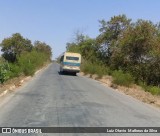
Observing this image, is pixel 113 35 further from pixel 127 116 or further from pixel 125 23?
pixel 127 116

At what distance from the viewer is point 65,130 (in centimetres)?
961

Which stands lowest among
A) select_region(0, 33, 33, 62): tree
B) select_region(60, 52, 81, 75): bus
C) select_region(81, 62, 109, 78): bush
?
select_region(81, 62, 109, 78): bush

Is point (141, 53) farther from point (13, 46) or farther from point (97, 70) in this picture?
point (13, 46)

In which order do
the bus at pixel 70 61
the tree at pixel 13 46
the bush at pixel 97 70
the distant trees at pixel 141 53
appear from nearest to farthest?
the distant trees at pixel 141 53 → the bush at pixel 97 70 → the bus at pixel 70 61 → the tree at pixel 13 46

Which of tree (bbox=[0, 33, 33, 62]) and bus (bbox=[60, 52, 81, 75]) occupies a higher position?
tree (bbox=[0, 33, 33, 62])

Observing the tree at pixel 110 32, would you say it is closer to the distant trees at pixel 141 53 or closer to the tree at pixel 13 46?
the distant trees at pixel 141 53

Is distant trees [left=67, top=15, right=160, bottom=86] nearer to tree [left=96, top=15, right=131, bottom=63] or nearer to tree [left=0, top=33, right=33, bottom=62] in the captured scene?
tree [left=96, top=15, right=131, bottom=63]

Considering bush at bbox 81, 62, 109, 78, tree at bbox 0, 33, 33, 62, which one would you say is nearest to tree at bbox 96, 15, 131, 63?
bush at bbox 81, 62, 109, 78

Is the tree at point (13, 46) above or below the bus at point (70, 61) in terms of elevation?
above

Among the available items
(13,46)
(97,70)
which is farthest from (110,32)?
(13,46)

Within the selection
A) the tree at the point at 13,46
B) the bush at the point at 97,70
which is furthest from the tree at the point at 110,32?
the tree at the point at 13,46

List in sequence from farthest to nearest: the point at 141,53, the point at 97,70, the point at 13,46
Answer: the point at 13,46 → the point at 97,70 → the point at 141,53

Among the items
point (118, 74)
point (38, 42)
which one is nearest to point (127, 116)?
point (118, 74)

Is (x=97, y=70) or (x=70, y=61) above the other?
(x=70, y=61)
